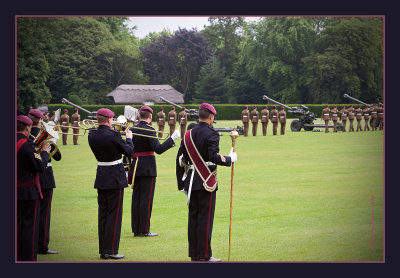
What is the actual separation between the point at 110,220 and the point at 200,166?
1.45m

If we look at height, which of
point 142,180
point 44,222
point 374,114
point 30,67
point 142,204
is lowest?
point 44,222

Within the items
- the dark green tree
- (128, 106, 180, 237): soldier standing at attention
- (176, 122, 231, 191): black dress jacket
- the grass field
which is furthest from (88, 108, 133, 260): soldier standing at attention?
the dark green tree

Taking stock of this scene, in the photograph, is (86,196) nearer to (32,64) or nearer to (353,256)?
(32,64)

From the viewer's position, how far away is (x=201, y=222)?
8094 millimetres

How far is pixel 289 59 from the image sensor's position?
29.8m

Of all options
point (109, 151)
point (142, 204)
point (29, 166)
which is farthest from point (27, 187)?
point (142, 204)

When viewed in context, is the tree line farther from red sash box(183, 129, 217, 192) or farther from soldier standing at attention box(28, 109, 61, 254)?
red sash box(183, 129, 217, 192)

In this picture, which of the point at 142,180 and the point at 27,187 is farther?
the point at 142,180

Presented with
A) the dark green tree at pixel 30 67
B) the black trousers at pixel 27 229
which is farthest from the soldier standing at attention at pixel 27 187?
the dark green tree at pixel 30 67

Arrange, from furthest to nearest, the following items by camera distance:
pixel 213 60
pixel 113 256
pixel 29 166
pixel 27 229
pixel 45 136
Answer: pixel 213 60 → pixel 113 256 → pixel 45 136 → pixel 27 229 → pixel 29 166

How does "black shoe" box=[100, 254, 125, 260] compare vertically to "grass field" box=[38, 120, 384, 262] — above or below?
below

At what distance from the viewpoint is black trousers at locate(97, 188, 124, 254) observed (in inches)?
335

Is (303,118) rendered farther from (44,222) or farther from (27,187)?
(27,187)

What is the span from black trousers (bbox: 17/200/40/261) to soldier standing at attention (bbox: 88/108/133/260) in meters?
0.94
